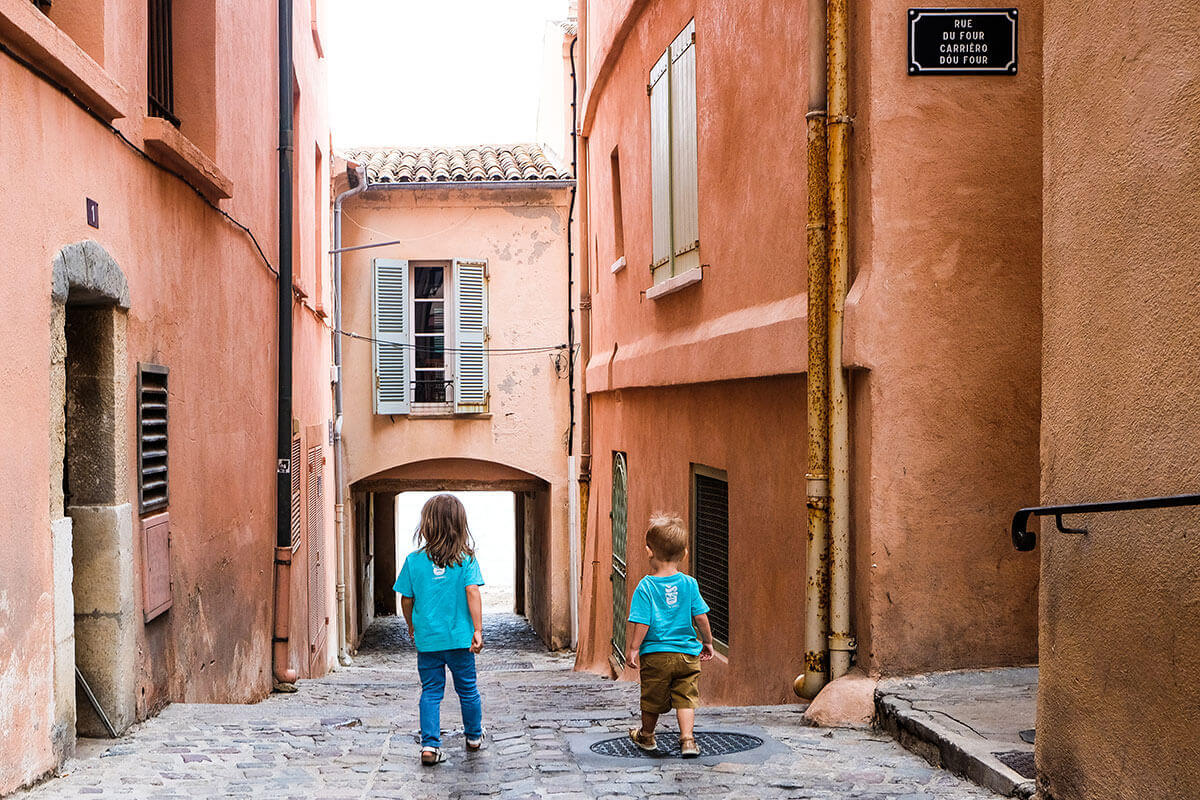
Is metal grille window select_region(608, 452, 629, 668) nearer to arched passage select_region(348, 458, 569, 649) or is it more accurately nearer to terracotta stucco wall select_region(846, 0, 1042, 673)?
arched passage select_region(348, 458, 569, 649)

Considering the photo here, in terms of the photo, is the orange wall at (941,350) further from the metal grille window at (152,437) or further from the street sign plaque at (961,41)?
the metal grille window at (152,437)

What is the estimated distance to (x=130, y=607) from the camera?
5785 mm

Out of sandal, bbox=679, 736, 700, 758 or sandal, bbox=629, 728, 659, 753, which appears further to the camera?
sandal, bbox=629, 728, 659, 753

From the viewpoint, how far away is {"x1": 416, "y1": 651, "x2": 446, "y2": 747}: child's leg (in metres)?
5.24

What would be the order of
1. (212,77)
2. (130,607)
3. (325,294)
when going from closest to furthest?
(130,607), (212,77), (325,294)

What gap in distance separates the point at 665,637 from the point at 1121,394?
2409 mm

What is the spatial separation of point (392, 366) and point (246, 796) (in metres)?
13.2

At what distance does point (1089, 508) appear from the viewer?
10.9 ft

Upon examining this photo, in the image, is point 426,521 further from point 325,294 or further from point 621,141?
point 325,294

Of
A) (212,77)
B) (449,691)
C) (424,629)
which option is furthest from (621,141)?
(424,629)

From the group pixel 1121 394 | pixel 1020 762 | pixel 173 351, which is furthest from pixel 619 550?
pixel 1121 394

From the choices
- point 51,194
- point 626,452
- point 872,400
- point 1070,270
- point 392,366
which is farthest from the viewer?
point 392,366

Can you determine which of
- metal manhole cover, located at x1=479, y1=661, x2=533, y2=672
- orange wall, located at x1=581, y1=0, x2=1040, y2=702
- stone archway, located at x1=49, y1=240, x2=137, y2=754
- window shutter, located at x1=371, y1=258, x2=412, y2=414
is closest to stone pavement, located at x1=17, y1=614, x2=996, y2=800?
stone archway, located at x1=49, y1=240, x2=137, y2=754

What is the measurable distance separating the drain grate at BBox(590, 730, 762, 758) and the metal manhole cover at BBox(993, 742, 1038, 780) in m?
1.17
